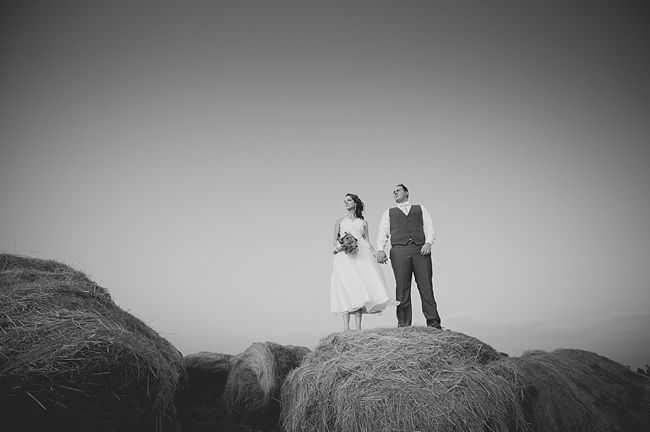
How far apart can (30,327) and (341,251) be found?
608 cm

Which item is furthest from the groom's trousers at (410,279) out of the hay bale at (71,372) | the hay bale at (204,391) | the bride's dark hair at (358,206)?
the hay bale at (71,372)

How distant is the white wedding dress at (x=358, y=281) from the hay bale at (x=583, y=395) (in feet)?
12.0

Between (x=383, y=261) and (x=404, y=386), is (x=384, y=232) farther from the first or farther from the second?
(x=404, y=386)

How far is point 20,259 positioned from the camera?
5.74m

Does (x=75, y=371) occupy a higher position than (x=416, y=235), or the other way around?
(x=416, y=235)

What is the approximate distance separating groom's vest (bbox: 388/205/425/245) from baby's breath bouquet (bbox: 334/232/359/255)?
3.07ft

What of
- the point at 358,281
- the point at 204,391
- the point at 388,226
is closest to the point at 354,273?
the point at 358,281

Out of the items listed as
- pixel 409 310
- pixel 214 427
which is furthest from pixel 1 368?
pixel 409 310

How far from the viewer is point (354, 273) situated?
8406mm

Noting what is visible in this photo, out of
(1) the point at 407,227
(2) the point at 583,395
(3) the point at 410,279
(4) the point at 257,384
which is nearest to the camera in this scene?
(2) the point at 583,395

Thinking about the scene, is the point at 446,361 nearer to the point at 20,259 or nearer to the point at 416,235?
the point at 416,235

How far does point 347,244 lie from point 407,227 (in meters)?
1.42

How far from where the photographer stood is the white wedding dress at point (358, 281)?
26.9 ft

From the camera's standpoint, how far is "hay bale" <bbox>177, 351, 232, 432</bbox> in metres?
5.38
